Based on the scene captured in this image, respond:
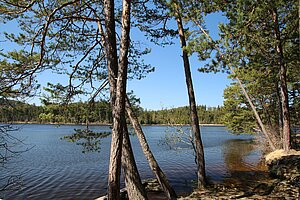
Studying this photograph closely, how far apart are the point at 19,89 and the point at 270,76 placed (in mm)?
9949

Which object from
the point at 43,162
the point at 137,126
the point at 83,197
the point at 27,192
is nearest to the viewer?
the point at 137,126

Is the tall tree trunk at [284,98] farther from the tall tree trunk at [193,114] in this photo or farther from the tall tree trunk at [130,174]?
the tall tree trunk at [130,174]

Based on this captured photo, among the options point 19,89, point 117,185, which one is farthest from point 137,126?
point 19,89

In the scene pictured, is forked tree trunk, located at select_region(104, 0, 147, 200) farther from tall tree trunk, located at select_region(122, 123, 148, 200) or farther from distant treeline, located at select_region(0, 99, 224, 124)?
distant treeline, located at select_region(0, 99, 224, 124)

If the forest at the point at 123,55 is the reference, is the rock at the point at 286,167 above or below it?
below

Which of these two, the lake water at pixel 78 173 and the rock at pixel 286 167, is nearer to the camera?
the rock at pixel 286 167

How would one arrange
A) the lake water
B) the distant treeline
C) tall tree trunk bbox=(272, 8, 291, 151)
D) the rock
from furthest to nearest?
the lake water → the rock → tall tree trunk bbox=(272, 8, 291, 151) → the distant treeline

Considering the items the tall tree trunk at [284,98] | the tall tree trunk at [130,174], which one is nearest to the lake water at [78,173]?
the tall tree trunk at [130,174]

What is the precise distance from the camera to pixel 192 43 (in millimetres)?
7488

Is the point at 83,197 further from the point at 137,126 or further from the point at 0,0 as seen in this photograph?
the point at 0,0

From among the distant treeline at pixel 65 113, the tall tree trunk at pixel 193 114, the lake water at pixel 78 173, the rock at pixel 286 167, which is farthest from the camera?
the lake water at pixel 78 173

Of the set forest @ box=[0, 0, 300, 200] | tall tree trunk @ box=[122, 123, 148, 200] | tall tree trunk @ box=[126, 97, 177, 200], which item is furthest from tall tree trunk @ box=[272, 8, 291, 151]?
tall tree trunk @ box=[122, 123, 148, 200]

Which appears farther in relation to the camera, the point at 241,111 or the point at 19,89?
the point at 241,111

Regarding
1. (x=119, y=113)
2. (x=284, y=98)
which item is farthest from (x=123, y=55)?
(x=284, y=98)
